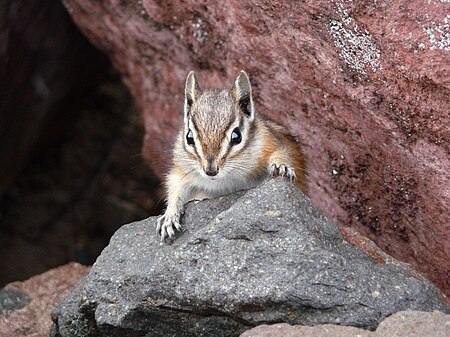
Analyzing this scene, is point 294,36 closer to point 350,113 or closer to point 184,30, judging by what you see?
point 350,113

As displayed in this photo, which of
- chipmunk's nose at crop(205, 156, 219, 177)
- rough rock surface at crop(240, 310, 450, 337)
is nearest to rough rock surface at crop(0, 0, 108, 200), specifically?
chipmunk's nose at crop(205, 156, 219, 177)

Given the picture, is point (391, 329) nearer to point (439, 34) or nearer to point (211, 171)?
point (211, 171)

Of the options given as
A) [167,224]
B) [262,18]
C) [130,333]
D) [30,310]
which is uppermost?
[262,18]

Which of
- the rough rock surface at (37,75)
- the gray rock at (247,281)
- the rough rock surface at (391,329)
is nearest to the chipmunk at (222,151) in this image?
the gray rock at (247,281)

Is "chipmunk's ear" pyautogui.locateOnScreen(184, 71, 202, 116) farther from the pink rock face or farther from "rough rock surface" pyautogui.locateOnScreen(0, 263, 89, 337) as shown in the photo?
"rough rock surface" pyautogui.locateOnScreen(0, 263, 89, 337)

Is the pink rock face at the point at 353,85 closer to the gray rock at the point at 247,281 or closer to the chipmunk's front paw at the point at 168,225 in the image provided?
the gray rock at the point at 247,281

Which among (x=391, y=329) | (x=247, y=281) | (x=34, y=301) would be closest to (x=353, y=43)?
(x=247, y=281)

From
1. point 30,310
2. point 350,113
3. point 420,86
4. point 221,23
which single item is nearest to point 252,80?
point 221,23
